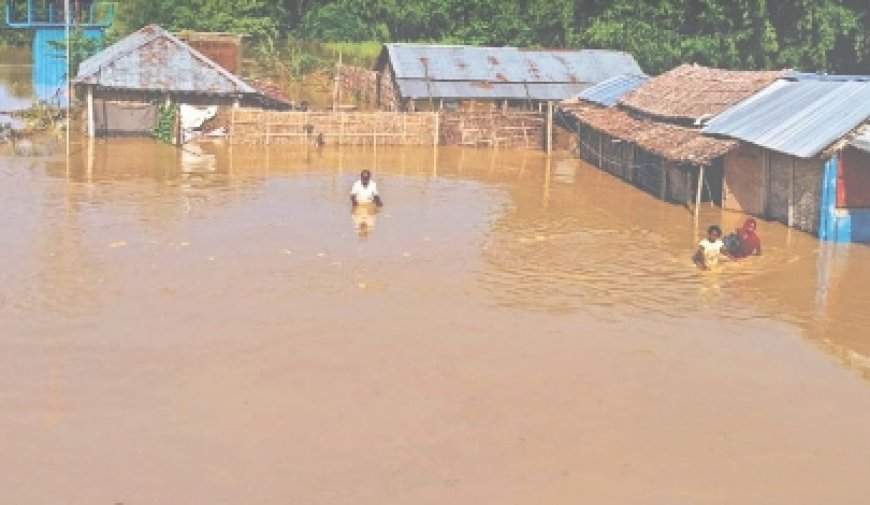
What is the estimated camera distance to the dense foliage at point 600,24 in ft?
106

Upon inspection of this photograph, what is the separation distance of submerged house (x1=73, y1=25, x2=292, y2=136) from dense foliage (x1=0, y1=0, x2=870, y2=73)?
12131 millimetres

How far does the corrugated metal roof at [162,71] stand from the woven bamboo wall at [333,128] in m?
0.90

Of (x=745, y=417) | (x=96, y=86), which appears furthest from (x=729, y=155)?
(x=96, y=86)

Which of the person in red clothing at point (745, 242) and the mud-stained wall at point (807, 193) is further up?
the mud-stained wall at point (807, 193)

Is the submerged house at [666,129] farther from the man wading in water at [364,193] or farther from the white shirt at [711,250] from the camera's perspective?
the man wading in water at [364,193]

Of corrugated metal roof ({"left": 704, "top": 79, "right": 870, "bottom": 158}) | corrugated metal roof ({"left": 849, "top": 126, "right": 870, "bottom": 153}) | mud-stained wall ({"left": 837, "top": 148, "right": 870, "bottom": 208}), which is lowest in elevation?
mud-stained wall ({"left": 837, "top": 148, "right": 870, "bottom": 208})

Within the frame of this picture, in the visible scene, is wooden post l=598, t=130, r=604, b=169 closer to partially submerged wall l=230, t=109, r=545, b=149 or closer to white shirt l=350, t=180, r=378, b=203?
partially submerged wall l=230, t=109, r=545, b=149

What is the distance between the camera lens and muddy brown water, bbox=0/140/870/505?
7.74 m

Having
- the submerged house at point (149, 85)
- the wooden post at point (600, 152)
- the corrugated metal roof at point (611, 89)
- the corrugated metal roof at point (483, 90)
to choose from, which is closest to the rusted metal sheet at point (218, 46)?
the submerged house at point (149, 85)

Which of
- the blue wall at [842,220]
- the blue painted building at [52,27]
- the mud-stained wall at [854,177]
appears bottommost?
the blue wall at [842,220]

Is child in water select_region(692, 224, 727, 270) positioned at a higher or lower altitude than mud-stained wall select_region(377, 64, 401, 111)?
lower

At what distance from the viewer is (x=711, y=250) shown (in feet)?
46.5

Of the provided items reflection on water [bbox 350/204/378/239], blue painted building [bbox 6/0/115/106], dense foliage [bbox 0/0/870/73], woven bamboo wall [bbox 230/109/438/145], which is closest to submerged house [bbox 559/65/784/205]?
woven bamboo wall [bbox 230/109/438/145]

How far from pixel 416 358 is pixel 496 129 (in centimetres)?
1766
